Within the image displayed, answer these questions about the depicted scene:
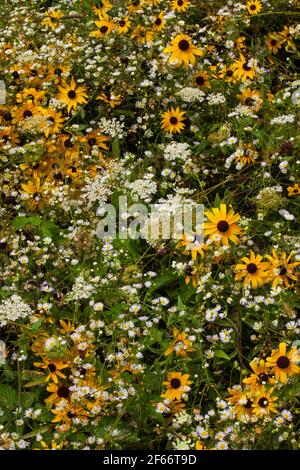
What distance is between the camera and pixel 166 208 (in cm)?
302

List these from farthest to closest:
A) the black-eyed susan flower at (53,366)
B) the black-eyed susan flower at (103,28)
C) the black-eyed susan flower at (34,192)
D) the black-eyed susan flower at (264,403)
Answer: the black-eyed susan flower at (103,28), the black-eyed susan flower at (34,192), the black-eyed susan flower at (53,366), the black-eyed susan flower at (264,403)

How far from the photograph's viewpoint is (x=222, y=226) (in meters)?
2.84

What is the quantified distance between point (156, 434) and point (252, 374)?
0.46 m

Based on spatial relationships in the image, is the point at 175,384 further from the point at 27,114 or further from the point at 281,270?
the point at 27,114

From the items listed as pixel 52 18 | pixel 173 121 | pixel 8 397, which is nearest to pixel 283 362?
pixel 8 397

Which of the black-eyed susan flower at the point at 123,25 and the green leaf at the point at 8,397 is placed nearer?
the green leaf at the point at 8,397

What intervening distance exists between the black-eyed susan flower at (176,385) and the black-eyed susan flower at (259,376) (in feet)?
0.77

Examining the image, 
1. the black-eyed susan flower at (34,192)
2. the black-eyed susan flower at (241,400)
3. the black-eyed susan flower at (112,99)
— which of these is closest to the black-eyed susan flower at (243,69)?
the black-eyed susan flower at (112,99)

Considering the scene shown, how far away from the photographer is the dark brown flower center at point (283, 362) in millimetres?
2492

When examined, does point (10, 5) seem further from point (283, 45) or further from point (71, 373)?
point (71, 373)

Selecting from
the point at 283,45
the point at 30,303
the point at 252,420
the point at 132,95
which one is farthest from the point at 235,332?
the point at 283,45

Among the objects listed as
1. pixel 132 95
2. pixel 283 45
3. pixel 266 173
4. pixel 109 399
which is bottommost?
pixel 109 399

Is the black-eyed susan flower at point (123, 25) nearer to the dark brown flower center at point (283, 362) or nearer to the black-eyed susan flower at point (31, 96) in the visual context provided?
the black-eyed susan flower at point (31, 96)

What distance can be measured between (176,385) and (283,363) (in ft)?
1.41
